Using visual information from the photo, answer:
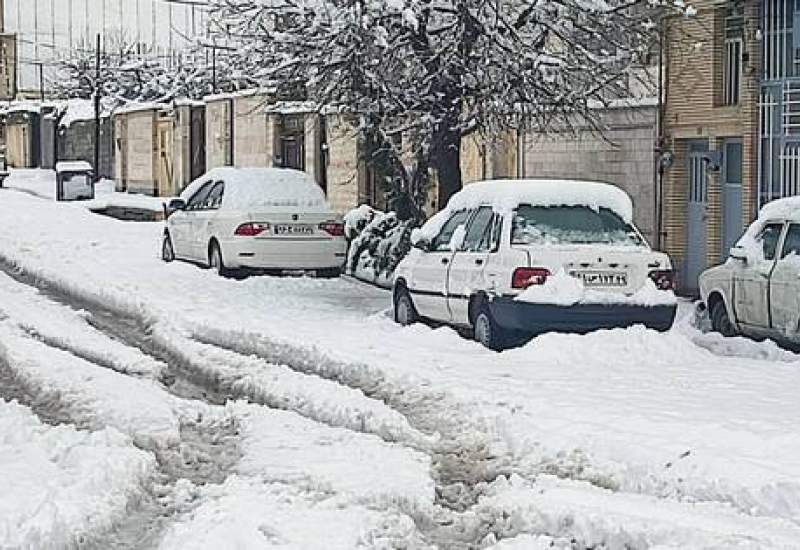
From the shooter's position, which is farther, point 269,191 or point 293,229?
point 269,191

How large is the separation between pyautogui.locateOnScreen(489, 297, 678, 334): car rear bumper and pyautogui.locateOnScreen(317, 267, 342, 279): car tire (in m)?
7.46

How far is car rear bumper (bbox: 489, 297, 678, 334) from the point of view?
41.8 ft

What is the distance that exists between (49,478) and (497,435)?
2.93 metres

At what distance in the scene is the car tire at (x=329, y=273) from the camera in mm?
20312

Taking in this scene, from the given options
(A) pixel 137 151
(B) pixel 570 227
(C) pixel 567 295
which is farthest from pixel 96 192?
(C) pixel 567 295

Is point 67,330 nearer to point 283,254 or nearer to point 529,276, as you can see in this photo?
point 529,276

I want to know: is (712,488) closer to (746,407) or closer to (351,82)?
(746,407)

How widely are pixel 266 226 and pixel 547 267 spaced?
7569mm

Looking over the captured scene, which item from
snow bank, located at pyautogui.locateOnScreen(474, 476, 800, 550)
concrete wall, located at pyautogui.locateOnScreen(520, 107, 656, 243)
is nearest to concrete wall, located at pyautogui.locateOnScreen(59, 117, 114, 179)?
concrete wall, located at pyautogui.locateOnScreen(520, 107, 656, 243)

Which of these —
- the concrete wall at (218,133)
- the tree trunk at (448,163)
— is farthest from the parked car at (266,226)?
the concrete wall at (218,133)

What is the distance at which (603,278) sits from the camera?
42.3ft

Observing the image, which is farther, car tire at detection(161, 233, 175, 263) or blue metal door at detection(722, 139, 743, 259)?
car tire at detection(161, 233, 175, 263)

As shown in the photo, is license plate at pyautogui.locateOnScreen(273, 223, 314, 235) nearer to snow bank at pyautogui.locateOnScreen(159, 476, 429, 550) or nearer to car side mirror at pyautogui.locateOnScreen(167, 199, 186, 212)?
car side mirror at pyautogui.locateOnScreen(167, 199, 186, 212)

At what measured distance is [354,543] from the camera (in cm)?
683
